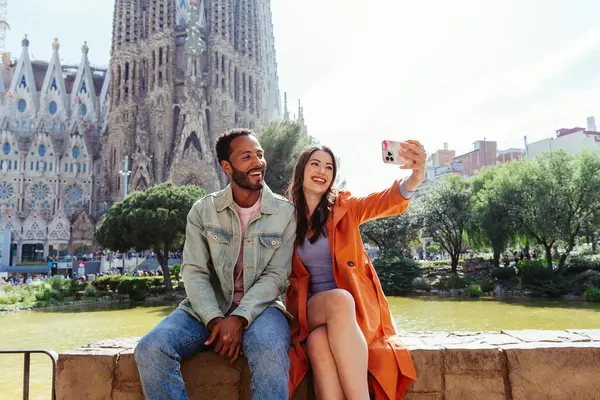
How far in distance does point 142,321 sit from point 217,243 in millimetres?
12409

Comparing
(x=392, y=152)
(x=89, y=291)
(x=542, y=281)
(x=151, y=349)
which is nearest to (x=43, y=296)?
(x=89, y=291)

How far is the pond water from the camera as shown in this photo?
9883mm

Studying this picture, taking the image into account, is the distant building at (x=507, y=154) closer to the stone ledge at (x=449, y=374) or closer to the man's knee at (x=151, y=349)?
the stone ledge at (x=449, y=374)

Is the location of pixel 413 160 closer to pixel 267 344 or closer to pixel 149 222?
pixel 267 344

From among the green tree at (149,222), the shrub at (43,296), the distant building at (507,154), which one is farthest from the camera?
the distant building at (507,154)

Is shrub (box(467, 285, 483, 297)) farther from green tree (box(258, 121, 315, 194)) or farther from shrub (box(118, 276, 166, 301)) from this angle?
shrub (box(118, 276, 166, 301))

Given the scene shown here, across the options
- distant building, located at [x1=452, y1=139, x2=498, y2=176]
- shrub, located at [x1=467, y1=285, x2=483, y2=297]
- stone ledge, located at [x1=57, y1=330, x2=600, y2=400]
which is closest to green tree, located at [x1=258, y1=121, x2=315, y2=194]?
shrub, located at [x1=467, y1=285, x2=483, y2=297]

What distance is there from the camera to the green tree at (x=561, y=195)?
802 inches

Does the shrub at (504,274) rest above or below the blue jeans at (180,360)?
below

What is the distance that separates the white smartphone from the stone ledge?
3.71ft

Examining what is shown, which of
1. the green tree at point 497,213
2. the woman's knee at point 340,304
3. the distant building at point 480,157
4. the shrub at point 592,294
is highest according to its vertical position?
the distant building at point 480,157

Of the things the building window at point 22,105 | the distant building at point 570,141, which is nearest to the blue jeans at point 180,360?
the distant building at point 570,141

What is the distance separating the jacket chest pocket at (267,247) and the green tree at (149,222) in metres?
20.2

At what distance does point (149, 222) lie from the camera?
2197cm
